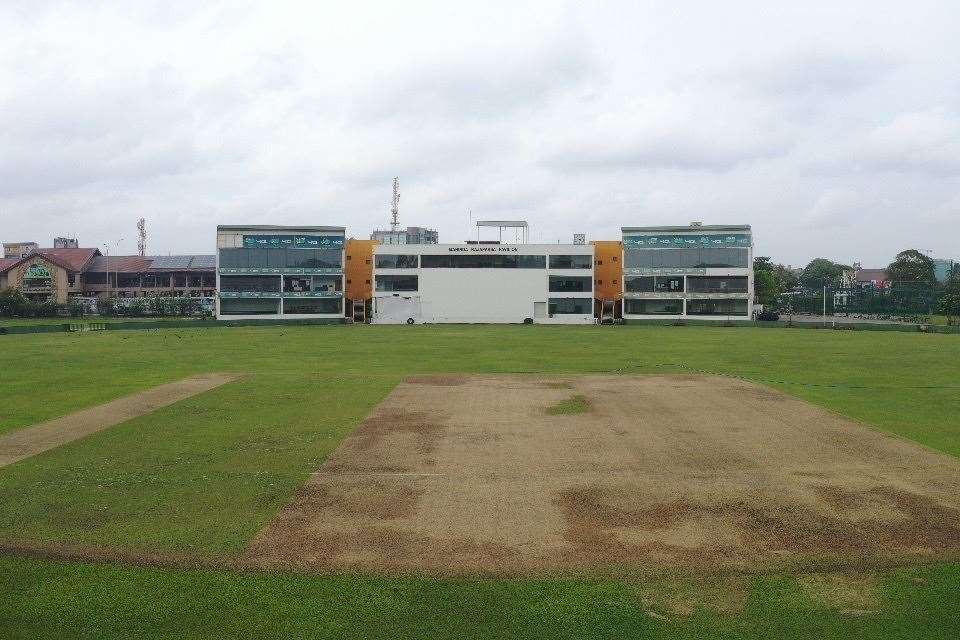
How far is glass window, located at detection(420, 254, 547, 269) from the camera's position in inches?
3743

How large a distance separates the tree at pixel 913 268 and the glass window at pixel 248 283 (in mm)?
123233

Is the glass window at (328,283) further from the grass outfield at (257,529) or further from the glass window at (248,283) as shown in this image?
the grass outfield at (257,529)

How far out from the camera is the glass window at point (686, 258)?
94.6m

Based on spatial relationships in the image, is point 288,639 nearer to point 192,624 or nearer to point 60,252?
point 192,624

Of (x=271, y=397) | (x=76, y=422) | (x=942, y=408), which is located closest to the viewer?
(x=76, y=422)

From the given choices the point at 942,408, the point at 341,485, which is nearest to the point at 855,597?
the point at 341,485

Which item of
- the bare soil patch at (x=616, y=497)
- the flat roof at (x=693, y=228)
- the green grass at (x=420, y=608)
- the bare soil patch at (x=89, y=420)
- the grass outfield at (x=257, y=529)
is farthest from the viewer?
the flat roof at (x=693, y=228)

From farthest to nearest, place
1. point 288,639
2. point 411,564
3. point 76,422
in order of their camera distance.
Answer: point 76,422
point 411,564
point 288,639

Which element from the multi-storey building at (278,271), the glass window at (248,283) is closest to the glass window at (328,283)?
the multi-storey building at (278,271)

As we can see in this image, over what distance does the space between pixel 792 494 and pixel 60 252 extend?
13959 cm

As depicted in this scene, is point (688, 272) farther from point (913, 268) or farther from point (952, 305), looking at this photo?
point (913, 268)

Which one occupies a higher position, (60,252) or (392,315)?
(60,252)

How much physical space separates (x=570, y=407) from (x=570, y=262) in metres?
73.9

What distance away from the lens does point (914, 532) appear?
36.3 feet
